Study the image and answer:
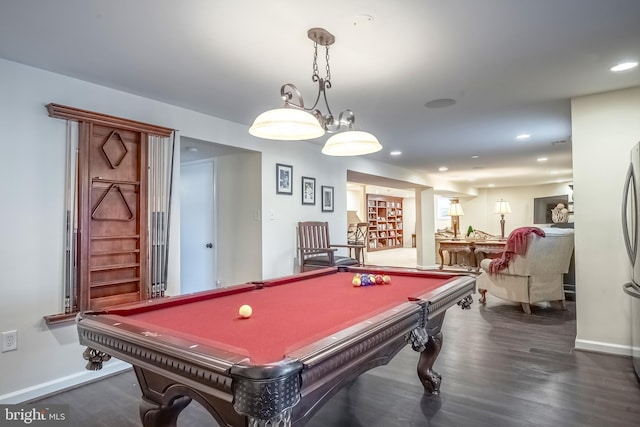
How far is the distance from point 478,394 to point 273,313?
157cm

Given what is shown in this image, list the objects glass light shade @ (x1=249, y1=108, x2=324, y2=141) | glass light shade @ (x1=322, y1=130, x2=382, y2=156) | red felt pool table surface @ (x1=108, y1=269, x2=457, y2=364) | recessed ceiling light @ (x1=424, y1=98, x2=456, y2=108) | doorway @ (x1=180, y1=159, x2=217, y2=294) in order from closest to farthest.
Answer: red felt pool table surface @ (x1=108, y1=269, x2=457, y2=364) < glass light shade @ (x1=249, y1=108, x2=324, y2=141) < glass light shade @ (x1=322, y1=130, x2=382, y2=156) < recessed ceiling light @ (x1=424, y1=98, x2=456, y2=108) < doorway @ (x1=180, y1=159, x2=217, y2=294)

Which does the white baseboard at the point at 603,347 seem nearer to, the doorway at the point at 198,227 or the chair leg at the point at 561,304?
the chair leg at the point at 561,304

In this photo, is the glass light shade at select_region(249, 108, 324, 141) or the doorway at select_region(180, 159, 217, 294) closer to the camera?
the glass light shade at select_region(249, 108, 324, 141)

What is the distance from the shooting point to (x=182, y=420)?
6.84 feet

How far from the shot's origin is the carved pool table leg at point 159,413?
57.1 inches

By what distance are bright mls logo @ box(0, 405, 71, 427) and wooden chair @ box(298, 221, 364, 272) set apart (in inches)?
108

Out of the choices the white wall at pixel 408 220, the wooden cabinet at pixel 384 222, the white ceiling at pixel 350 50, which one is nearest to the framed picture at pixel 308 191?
the white ceiling at pixel 350 50

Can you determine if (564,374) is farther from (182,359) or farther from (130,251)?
(130,251)

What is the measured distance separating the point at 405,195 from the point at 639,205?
12010 millimetres

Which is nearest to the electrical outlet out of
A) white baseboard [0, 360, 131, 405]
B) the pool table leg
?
white baseboard [0, 360, 131, 405]

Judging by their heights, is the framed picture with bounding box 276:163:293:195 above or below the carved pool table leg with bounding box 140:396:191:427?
above

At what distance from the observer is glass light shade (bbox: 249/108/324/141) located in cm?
181

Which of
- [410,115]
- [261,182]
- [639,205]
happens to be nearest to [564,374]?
[639,205]

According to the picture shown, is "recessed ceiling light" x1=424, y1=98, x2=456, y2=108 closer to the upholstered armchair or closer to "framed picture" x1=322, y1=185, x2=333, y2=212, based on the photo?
the upholstered armchair
